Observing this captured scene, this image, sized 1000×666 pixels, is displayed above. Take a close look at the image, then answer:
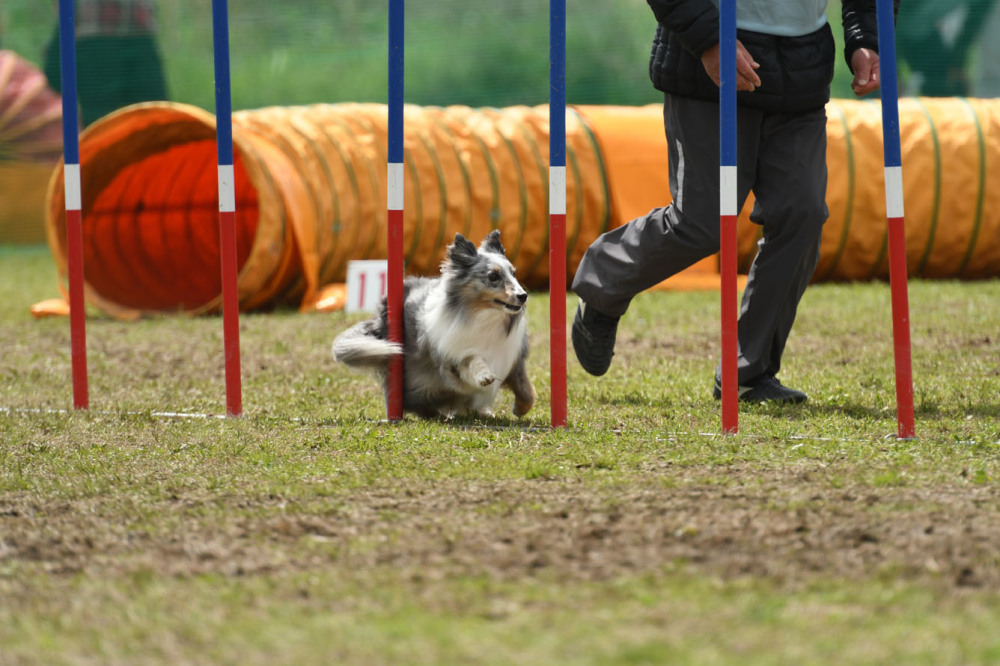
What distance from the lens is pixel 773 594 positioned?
220cm

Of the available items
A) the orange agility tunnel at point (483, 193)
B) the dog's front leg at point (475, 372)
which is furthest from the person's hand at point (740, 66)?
the orange agility tunnel at point (483, 193)

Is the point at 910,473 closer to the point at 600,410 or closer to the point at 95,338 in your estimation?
the point at 600,410

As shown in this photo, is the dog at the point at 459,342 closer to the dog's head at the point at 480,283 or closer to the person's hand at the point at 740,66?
the dog's head at the point at 480,283

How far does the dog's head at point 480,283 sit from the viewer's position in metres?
4.26

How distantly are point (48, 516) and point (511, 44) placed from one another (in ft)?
43.1

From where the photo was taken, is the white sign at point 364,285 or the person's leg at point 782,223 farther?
the white sign at point 364,285

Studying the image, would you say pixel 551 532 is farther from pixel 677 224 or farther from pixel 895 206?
pixel 677 224

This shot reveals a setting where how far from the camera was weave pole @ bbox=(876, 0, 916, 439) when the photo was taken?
139 inches

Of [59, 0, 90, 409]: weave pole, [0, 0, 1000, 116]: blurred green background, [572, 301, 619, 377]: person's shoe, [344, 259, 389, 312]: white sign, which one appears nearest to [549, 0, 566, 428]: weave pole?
[572, 301, 619, 377]: person's shoe

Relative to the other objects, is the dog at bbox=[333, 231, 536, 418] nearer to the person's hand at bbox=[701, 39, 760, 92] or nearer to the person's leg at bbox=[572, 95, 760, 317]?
the person's leg at bbox=[572, 95, 760, 317]

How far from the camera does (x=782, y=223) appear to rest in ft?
13.7

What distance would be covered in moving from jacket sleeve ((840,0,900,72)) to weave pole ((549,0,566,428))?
116 centimetres

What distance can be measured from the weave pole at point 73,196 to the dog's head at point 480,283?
1.44 metres

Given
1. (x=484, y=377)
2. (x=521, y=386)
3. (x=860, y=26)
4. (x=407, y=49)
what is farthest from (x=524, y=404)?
(x=407, y=49)
